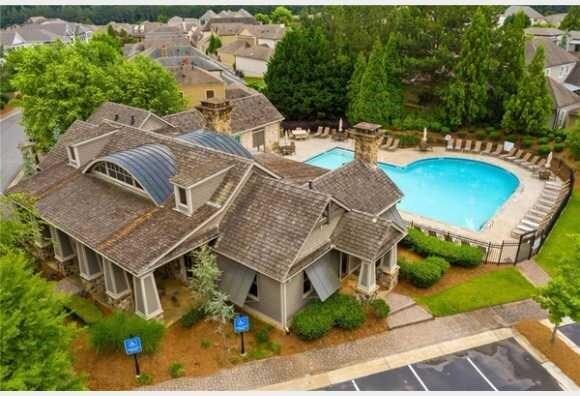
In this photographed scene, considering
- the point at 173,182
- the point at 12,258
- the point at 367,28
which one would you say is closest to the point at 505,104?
the point at 367,28

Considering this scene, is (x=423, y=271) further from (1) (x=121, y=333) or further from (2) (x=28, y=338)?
(2) (x=28, y=338)

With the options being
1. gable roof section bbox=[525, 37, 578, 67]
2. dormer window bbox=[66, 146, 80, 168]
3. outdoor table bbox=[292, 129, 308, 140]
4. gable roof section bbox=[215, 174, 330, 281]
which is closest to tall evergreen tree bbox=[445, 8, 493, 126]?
outdoor table bbox=[292, 129, 308, 140]

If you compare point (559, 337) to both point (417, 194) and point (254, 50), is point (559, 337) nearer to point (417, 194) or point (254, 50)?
point (417, 194)

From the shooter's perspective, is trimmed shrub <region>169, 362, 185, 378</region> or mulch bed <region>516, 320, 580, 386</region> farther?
mulch bed <region>516, 320, 580, 386</region>

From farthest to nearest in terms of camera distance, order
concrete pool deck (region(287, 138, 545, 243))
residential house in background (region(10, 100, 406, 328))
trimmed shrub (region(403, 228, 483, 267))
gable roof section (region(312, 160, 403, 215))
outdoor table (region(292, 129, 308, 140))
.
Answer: outdoor table (region(292, 129, 308, 140)) → concrete pool deck (region(287, 138, 545, 243)) → trimmed shrub (region(403, 228, 483, 267)) → gable roof section (region(312, 160, 403, 215)) → residential house in background (region(10, 100, 406, 328))

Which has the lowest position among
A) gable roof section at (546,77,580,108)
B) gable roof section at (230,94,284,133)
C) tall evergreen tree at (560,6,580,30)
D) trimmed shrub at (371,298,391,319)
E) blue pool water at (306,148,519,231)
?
blue pool water at (306,148,519,231)

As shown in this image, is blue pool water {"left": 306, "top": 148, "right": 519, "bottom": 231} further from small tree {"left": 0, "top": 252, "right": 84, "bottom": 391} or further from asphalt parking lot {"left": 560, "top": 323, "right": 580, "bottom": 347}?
small tree {"left": 0, "top": 252, "right": 84, "bottom": 391}
